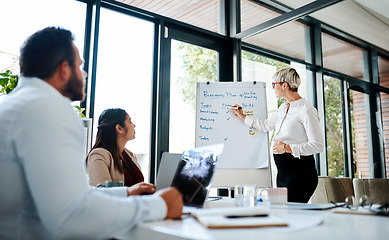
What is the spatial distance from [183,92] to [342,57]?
5.44 ft

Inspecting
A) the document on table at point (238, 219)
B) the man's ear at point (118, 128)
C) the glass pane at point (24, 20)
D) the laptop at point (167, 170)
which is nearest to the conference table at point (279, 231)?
the document on table at point (238, 219)

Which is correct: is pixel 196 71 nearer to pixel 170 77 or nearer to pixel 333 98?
pixel 170 77

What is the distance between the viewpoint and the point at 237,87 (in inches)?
132

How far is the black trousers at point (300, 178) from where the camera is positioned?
2594 mm

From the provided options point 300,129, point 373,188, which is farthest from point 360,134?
point 300,129

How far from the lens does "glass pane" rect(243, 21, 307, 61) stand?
3.67 meters

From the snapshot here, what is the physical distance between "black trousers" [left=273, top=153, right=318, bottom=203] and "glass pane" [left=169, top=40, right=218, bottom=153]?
1307 millimetres

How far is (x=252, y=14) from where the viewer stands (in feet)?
13.3

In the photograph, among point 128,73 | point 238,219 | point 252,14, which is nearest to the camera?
point 238,219

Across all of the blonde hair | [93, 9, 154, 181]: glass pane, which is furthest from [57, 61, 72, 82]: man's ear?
[93, 9, 154, 181]: glass pane

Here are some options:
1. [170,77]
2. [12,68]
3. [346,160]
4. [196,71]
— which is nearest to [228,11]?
[196,71]

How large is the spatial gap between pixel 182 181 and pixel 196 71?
2803 mm

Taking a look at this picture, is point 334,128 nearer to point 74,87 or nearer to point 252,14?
point 252,14

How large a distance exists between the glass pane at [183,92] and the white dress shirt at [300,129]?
3.75 feet
